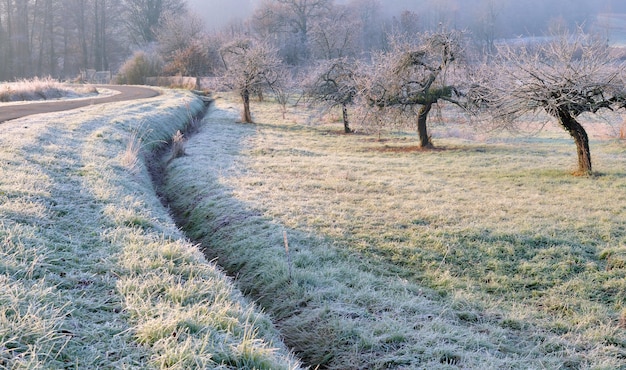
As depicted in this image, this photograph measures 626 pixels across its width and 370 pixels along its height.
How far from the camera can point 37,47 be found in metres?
53.2

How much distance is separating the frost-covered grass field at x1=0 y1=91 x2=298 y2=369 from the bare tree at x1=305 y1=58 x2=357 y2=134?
13.8 metres

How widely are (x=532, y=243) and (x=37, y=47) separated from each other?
6155cm

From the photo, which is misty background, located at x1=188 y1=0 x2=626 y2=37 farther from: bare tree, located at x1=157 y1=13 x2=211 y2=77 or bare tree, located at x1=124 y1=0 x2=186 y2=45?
bare tree, located at x1=157 y1=13 x2=211 y2=77

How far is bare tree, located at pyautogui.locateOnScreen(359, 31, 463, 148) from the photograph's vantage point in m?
14.5

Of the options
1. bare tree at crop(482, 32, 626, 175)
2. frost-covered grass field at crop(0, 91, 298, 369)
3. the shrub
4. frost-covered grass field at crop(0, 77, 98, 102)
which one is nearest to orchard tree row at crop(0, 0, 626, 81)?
the shrub

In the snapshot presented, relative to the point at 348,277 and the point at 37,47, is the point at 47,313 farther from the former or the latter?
the point at 37,47

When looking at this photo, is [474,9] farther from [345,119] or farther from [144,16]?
[345,119]

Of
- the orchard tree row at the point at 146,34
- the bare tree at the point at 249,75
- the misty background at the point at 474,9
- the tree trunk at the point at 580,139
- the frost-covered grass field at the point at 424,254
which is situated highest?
the misty background at the point at 474,9

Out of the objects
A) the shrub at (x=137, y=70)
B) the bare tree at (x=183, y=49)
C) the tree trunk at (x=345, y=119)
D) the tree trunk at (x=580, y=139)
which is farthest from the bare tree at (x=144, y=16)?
the tree trunk at (x=580, y=139)

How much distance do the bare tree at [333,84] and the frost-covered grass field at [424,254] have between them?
8.05 metres

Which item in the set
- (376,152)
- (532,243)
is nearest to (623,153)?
(376,152)

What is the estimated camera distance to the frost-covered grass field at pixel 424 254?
4.25 m

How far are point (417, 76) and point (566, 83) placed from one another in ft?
19.9

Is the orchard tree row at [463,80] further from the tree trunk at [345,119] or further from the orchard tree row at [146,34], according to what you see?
the orchard tree row at [146,34]
